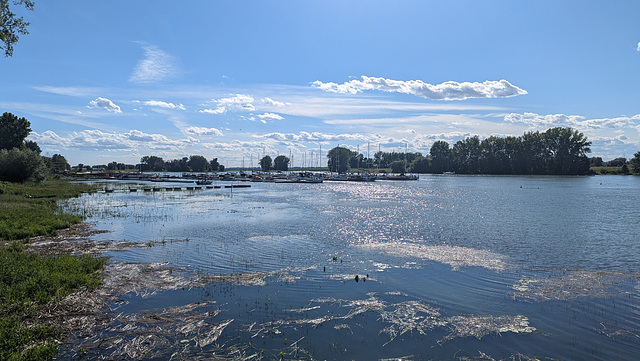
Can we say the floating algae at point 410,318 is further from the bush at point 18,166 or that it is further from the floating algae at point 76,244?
the bush at point 18,166

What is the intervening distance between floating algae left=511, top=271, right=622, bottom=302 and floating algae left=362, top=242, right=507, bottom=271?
9.50ft

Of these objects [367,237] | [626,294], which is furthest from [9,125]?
[626,294]

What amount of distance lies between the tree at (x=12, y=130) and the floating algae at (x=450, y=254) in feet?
417

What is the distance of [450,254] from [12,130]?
442ft

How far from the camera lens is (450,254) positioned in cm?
2548

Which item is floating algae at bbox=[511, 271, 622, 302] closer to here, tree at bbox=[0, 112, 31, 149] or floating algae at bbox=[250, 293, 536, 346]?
floating algae at bbox=[250, 293, 536, 346]

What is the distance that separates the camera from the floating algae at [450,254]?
22750 mm

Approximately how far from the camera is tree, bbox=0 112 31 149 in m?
111

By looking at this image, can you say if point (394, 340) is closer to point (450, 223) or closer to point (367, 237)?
point (367, 237)

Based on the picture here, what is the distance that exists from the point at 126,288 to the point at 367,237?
2012 cm

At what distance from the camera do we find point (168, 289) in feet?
Result: 56.1

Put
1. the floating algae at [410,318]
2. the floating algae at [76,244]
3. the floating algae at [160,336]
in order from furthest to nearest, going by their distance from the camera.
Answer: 1. the floating algae at [76,244]
2. the floating algae at [410,318]
3. the floating algae at [160,336]

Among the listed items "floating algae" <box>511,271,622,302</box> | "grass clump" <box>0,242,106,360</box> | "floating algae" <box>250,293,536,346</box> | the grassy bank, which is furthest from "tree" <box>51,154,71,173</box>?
"floating algae" <box>511,271,622,302</box>

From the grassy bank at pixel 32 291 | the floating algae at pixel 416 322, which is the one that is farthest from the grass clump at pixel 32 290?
the floating algae at pixel 416 322
